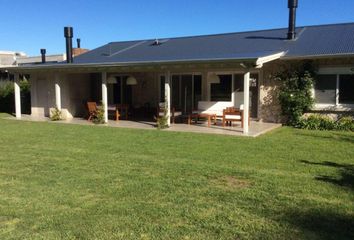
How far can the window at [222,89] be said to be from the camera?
56.0 ft

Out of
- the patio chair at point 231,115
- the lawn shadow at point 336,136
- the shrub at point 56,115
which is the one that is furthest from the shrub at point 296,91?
the shrub at point 56,115

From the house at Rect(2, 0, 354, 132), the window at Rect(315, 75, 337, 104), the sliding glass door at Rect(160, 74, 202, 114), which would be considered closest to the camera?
the house at Rect(2, 0, 354, 132)

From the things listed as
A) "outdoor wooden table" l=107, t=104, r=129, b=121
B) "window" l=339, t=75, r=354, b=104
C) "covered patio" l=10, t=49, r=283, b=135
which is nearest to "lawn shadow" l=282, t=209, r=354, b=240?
"covered patio" l=10, t=49, r=283, b=135

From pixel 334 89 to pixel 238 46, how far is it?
504 centimetres

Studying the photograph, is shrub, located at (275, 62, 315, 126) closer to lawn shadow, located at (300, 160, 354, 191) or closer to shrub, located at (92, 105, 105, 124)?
lawn shadow, located at (300, 160, 354, 191)

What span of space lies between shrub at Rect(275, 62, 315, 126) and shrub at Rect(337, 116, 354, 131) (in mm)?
1315

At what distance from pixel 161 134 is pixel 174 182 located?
6.15 metres

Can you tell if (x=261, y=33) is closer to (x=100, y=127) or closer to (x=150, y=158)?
(x=100, y=127)

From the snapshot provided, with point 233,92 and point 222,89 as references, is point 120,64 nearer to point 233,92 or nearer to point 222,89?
point 222,89

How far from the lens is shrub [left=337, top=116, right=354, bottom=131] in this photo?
13.5 m

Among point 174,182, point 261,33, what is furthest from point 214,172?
point 261,33

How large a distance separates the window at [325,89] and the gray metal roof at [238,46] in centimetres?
110

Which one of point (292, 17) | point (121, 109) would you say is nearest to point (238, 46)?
point (292, 17)

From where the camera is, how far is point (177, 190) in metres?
5.95
